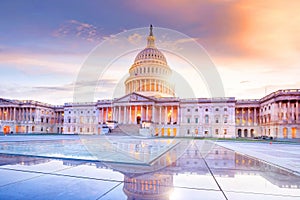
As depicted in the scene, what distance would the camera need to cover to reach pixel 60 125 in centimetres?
11506

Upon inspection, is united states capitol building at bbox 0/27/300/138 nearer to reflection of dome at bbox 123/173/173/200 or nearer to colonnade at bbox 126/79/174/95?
colonnade at bbox 126/79/174/95

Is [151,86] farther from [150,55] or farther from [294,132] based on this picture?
[294,132]

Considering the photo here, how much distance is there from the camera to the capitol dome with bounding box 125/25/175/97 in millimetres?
102681

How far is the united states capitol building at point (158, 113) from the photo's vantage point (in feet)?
232

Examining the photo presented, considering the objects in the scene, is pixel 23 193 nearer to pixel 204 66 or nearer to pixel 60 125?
pixel 204 66

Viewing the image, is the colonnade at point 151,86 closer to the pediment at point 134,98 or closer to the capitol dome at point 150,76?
the capitol dome at point 150,76

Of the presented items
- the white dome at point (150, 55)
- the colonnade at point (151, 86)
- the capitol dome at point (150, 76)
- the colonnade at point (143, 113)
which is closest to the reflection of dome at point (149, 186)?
the colonnade at point (143, 113)

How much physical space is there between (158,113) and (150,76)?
67.6 feet

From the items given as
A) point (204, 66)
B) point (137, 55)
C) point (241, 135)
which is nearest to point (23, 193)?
point (204, 66)

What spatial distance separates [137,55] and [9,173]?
11181 centimetres

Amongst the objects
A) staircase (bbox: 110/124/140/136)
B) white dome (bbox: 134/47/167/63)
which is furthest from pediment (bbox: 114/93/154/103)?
white dome (bbox: 134/47/167/63)

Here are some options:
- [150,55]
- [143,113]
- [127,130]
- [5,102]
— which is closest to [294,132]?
[143,113]

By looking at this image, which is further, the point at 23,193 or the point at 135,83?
the point at 135,83

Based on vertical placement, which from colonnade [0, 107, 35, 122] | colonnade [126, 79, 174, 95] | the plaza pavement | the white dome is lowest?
the plaza pavement
